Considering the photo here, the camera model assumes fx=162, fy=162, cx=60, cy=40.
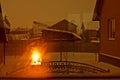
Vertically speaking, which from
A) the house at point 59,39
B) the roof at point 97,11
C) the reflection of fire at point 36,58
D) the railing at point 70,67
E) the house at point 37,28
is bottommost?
the railing at point 70,67

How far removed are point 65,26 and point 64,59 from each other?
178mm

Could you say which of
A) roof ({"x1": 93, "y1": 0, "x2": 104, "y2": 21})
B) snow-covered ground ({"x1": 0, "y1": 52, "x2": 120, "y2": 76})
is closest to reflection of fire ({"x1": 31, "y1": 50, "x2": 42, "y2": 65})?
snow-covered ground ({"x1": 0, "y1": 52, "x2": 120, "y2": 76})

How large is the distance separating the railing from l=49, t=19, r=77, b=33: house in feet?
0.59

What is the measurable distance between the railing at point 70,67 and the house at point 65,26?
7.0 inches

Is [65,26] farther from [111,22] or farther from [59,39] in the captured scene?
[111,22]

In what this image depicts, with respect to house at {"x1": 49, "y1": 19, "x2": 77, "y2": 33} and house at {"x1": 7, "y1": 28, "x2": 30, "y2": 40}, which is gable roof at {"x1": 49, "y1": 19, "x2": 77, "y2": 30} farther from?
house at {"x1": 7, "y1": 28, "x2": 30, "y2": 40}

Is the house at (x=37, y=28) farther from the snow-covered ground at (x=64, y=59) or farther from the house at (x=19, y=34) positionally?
the snow-covered ground at (x=64, y=59)

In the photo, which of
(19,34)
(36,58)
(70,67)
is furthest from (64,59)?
(19,34)

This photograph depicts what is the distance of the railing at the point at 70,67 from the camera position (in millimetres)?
842

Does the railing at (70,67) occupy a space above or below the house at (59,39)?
below

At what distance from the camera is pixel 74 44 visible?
88 cm

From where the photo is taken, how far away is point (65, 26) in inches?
33.6

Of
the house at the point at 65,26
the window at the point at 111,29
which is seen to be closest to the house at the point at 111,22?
the window at the point at 111,29

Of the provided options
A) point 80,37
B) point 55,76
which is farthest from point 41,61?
point 80,37
